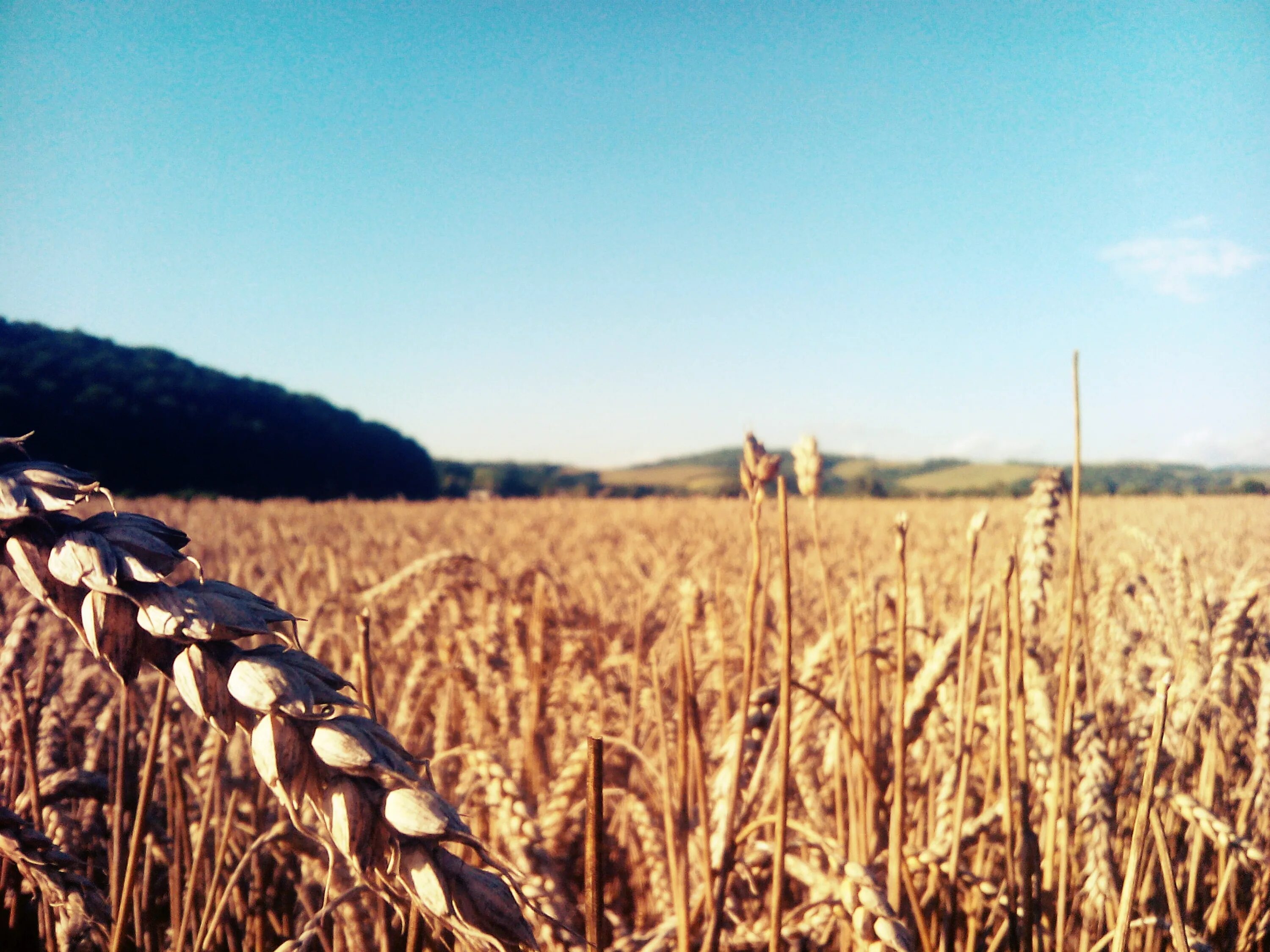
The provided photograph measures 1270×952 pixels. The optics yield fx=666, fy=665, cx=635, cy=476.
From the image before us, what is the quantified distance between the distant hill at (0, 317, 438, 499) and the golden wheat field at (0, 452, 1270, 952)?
0.20 metres

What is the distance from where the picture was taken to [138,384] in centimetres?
385

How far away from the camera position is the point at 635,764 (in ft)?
5.52

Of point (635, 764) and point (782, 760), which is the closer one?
point (782, 760)

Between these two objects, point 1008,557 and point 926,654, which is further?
point 926,654

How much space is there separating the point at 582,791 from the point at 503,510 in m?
10.4

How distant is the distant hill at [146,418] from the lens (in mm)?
2342

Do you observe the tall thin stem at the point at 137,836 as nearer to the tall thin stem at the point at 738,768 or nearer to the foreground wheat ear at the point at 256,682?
the foreground wheat ear at the point at 256,682

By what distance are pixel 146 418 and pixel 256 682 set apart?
421cm

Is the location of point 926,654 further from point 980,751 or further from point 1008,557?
point 1008,557

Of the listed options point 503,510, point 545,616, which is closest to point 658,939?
point 545,616

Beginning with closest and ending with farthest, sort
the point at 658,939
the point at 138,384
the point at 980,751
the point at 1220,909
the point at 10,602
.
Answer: the point at 658,939
the point at 1220,909
the point at 980,751
the point at 10,602
the point at 138,384

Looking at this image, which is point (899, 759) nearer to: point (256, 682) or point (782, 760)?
point (782, 760)

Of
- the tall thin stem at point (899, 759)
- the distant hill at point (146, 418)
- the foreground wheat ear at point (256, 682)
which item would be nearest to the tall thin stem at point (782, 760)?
the tall thin stem at point (899, 759)

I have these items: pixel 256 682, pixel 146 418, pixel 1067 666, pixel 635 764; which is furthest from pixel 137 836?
pixel 146 418
